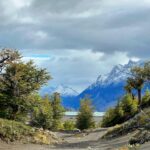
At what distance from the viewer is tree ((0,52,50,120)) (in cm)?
9762

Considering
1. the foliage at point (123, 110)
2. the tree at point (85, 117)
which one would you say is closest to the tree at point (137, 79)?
the foliage at point (123, 110)

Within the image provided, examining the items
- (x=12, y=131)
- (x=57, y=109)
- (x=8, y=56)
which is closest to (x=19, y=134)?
(x=12, y=131)

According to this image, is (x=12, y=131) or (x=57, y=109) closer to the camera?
(x=12, y=131)

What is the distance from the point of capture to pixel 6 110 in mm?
101438

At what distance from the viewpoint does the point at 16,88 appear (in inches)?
3920

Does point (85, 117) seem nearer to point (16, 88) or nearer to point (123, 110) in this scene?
point (123, 110)

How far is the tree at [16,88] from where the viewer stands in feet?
320

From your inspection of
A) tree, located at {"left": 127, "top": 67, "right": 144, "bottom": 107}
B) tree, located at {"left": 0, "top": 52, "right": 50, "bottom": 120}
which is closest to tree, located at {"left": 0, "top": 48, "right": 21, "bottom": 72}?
tree, located at {"left": 0, "top": 52, "right": 50, "bottom": 120}

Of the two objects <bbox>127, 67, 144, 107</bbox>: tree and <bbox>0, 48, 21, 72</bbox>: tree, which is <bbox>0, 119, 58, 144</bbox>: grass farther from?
<bbox>127, 67, 144, 107</bbox>: tree

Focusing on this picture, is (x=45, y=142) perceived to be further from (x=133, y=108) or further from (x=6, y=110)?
(x=133, y=108)

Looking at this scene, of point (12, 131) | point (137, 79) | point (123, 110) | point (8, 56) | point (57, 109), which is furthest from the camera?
point (57, 109)

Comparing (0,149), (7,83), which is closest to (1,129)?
(0,149)

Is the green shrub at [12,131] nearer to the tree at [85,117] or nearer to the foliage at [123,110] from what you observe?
the foliage at [123,110]

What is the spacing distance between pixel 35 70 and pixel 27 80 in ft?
10.7
